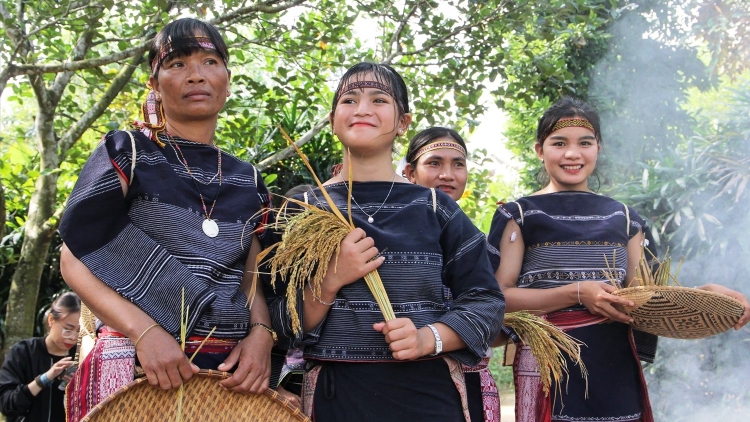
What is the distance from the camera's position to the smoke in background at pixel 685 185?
6.92 m

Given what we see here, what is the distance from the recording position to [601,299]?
2873 mm

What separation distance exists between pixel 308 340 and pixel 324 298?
0.46ft

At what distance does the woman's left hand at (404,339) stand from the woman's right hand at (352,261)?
162mm

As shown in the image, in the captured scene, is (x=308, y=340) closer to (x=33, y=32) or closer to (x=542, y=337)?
(x=542, y=337)

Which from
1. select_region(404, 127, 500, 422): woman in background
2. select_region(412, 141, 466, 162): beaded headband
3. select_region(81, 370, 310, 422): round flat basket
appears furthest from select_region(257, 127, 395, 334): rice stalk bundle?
→ select_region(412, 141, 466, 162): beaded headband

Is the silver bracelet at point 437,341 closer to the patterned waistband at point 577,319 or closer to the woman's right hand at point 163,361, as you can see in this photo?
the woman's right hand at point 163,361

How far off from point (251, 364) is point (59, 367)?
2.68 meters

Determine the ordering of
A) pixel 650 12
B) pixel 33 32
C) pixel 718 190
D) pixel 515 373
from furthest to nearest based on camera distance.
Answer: pixel 650 12 < pixel 718 190 < pixel 33 32 < pixel 515 373

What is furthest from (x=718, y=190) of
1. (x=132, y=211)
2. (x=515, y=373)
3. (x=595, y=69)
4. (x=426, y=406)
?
(x=132, y=211)

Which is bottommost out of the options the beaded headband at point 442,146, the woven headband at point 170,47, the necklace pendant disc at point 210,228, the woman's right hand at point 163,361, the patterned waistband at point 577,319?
the woman's right hand at point 163,361

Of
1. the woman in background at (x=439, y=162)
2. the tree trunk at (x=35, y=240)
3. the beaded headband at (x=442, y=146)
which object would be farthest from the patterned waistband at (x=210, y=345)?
the tree trunk at (x=35, y=240)

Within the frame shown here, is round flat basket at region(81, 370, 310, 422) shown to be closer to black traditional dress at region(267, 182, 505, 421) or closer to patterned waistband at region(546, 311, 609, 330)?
black traditional dress at region(267, 182, 505, 421)

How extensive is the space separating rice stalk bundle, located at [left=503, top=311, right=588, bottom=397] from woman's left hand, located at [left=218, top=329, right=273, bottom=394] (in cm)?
93

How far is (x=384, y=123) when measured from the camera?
8.29 ft
